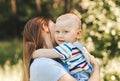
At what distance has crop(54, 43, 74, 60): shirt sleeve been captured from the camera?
12.9ft

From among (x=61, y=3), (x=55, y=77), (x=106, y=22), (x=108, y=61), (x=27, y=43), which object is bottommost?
(x=55, y=77)

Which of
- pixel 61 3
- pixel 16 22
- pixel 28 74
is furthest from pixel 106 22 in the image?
pixel 16 22

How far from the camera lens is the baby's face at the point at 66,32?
4.05m

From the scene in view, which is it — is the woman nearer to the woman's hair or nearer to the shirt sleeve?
the woman's hair

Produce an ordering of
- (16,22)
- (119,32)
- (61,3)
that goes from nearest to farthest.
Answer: (119,32) < (61,3) < (16,22)

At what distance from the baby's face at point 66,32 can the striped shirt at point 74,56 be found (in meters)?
0.08

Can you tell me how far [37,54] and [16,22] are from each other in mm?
20554

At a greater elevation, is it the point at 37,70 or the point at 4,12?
the point at 4,12

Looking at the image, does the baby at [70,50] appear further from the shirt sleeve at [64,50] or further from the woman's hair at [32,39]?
the woman's hair at [32,39]

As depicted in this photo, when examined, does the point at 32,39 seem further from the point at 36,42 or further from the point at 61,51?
the point at 61,51

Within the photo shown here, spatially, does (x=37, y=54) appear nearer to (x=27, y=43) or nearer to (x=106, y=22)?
(x=27, y=43)

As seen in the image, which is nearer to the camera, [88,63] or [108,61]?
[88,63]

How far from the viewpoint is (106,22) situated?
291 inches

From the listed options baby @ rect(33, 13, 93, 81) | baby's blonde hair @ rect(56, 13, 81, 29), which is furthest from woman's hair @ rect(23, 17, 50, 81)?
baby's blonde hair @ rect(56, 13, 81, 29)
